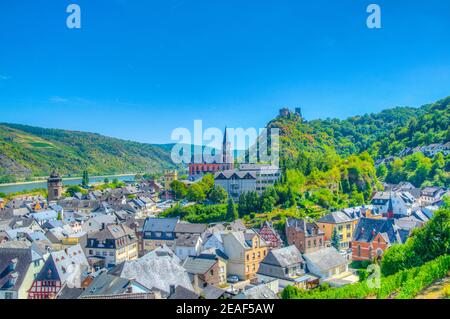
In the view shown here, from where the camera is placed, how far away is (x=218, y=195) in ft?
79.5

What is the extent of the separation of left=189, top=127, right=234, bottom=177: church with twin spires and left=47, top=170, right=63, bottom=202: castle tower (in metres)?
11.8

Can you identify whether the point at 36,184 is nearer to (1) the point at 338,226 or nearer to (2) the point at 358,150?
(2) the point at 358,150

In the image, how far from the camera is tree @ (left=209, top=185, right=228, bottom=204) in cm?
2422

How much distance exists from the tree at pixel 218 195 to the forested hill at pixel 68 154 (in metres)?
25.3

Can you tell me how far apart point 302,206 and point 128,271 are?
1281 cm

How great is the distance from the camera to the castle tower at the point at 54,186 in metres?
35.3

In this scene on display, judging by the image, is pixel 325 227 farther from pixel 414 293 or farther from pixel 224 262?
pixel 414 293

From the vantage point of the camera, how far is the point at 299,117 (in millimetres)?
40531

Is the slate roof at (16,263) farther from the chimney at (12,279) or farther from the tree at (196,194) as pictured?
the tree at (196,194)

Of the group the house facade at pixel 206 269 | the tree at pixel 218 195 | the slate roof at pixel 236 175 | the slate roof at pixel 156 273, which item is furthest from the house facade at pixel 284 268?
the slate roof at pixel 236 175

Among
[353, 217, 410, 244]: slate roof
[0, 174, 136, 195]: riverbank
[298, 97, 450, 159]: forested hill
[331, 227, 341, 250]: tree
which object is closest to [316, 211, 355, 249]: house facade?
[331, 227, 341, 250]: tree

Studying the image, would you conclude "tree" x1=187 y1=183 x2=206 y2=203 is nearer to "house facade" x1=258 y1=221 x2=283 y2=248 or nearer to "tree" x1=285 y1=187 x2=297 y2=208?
"tree" x1=285 y1=187 x2=297 y2=208
